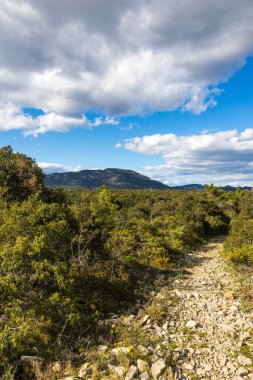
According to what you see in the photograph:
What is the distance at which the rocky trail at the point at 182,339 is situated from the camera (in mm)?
6477

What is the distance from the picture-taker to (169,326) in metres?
8.78

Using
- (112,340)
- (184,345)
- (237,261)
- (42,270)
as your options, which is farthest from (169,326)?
(237,261)

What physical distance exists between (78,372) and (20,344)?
152 cm

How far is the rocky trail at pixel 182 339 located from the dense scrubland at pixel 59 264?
37.0 inches

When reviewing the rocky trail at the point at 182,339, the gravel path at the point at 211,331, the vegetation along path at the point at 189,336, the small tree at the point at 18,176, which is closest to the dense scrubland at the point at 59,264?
the small tree at the point at 18,176

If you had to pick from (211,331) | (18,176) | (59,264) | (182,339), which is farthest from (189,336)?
(18,176)

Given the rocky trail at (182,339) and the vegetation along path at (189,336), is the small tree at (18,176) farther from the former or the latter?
the rocky trail at (182,339)

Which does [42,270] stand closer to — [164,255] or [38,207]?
[38,207]

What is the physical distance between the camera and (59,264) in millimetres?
8648

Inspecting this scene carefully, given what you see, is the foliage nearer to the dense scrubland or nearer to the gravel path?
the dense scrubland

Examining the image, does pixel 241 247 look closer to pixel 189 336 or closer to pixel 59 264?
pixel 189 336

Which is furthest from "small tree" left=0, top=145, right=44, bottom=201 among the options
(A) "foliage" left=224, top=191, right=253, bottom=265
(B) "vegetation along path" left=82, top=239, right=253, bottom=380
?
(A) "foliage" left=224, top=191, right=253, bottom=265

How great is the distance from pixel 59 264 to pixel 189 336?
176 inches

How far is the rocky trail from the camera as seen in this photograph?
6.48 m
